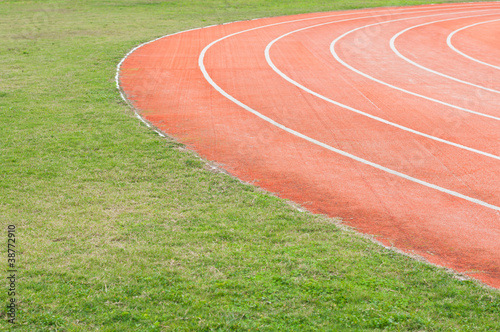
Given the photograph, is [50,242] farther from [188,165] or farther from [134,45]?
[134,45]

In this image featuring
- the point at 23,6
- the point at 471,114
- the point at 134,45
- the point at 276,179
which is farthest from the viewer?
the point at 23,6

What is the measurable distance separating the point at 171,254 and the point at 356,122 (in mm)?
7242

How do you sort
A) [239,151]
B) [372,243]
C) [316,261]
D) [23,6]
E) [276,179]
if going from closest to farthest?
[316,261] → [372,243] → [276,179] → [239,151] → [23,6]

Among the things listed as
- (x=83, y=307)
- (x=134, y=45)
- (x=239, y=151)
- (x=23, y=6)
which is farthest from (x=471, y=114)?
(x=23, y=6)

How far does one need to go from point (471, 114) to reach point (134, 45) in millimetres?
13653

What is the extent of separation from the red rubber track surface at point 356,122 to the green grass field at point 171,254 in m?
0.83

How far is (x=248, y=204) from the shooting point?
866 centimetres

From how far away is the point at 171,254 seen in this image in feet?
22.8

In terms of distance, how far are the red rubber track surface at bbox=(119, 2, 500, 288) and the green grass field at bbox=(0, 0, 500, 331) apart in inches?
32.9

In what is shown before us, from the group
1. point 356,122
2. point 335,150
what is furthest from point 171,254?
point 356,122

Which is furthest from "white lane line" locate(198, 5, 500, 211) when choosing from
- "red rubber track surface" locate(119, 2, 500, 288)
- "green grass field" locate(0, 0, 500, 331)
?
"green grass field" locate(0, 0, 500, 331)

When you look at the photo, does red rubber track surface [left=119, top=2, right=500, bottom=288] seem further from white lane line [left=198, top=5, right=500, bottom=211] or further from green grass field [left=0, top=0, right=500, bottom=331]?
green grass field [left=0, top=0, right=500, bottom=331]

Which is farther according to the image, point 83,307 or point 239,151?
point 239,151

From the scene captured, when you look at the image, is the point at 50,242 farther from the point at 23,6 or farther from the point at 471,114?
the point at 23,6
